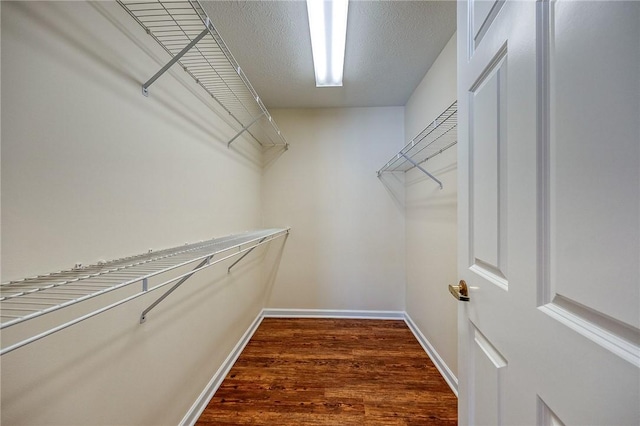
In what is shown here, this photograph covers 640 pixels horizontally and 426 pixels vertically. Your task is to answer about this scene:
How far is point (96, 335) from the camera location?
73 centimetres

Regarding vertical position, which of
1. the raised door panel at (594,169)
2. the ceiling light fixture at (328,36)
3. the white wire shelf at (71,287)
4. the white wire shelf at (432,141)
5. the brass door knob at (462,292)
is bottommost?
the brass door knob at (462,292)

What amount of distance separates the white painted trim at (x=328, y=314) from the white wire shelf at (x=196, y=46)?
1.84m

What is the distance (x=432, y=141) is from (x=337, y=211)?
1.20m

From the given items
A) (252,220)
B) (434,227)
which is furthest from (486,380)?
(252,220)

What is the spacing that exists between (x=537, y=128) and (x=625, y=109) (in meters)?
0.14

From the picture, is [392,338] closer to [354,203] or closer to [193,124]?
[354,203]

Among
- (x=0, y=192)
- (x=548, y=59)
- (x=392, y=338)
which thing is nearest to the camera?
(x=548, y=59)

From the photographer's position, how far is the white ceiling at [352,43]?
4.21ft

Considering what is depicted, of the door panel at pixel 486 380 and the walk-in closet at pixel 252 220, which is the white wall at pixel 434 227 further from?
the door panel at pixel 486 380

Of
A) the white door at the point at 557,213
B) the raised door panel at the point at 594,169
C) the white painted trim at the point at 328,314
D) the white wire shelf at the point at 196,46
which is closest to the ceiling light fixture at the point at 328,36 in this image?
the white wire shelf at the point at 196,46

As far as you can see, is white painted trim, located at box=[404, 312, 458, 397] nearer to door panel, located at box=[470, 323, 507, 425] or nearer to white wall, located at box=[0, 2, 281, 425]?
door panel, located at box=[470, 323, 507, 425]

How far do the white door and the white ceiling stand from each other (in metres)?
0.89

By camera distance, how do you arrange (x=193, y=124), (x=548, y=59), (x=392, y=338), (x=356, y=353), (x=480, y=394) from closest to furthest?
(x=548, y=59) < (x=480, y=394) < (x=193, y=124) < (x=356, y=353) < (x=392, y=338)

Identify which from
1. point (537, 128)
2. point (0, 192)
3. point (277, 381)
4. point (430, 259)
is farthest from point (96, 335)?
point (430, 259)
